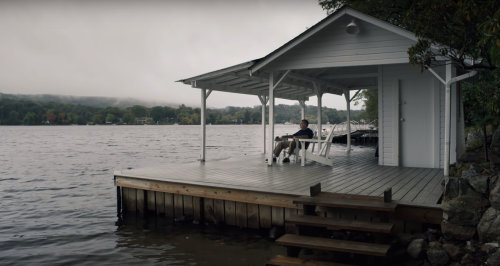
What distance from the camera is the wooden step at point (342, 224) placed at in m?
4.63

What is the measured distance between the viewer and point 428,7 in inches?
218

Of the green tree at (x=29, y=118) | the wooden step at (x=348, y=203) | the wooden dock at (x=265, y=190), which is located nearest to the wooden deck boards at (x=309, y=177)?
the wooden dock at (x=265, y=190)

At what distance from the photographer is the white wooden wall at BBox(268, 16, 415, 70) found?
24.7 feet

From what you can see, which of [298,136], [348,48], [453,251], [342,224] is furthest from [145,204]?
[453,251]

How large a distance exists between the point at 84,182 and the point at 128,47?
50136mm

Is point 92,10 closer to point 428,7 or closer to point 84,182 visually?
point 84,182

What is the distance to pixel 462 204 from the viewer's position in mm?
4598

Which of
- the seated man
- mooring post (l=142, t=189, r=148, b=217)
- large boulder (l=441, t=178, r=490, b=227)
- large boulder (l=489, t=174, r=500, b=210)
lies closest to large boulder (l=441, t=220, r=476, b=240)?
large boulder (l=441, t=178, r=490, b=227)

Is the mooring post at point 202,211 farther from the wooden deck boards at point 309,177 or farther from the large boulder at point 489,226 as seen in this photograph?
the large boulder at point 489,226

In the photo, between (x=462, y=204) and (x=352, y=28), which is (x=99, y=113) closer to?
(x=352, y=28)

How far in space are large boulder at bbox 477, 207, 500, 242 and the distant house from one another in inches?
96.1

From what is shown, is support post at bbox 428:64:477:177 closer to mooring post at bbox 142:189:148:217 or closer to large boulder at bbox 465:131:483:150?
→ mooring post at bbox 142:189:148:217

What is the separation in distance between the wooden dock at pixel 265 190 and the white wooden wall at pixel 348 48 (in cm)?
233

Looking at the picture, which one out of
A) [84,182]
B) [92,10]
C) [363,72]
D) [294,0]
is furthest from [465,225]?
[92,10]
